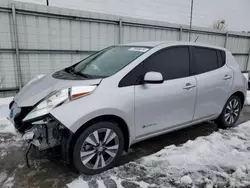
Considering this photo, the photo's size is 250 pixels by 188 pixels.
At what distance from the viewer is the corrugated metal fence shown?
5.07 meters

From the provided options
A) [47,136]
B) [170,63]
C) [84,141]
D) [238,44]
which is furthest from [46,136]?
[238,44]

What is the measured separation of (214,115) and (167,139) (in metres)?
0.98

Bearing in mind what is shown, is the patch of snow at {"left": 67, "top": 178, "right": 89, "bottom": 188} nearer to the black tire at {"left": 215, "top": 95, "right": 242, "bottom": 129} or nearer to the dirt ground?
the dirt ground

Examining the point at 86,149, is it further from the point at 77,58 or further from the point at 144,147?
the point at 77,58

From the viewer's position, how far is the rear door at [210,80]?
3.36 meters

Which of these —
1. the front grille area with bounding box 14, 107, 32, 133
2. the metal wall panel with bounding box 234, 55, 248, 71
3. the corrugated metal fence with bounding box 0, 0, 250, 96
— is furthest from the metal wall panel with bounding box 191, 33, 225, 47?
the front grille area with bounding box 14, 107, 32, 133

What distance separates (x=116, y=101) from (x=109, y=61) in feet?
2.81

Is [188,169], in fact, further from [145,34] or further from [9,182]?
[145,34]

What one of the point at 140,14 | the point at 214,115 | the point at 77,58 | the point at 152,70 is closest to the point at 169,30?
the point at 140,14

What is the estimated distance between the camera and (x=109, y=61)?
10.1 ft

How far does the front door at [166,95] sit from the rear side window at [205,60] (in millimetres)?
221

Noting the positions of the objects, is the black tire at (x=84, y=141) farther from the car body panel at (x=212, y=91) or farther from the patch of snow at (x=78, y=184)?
the car body panel at (x=212, y=91)

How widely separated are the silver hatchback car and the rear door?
2cm

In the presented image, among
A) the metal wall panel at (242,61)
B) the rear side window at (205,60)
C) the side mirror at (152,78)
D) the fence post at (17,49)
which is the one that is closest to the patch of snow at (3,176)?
the side mirror at (152,78)
